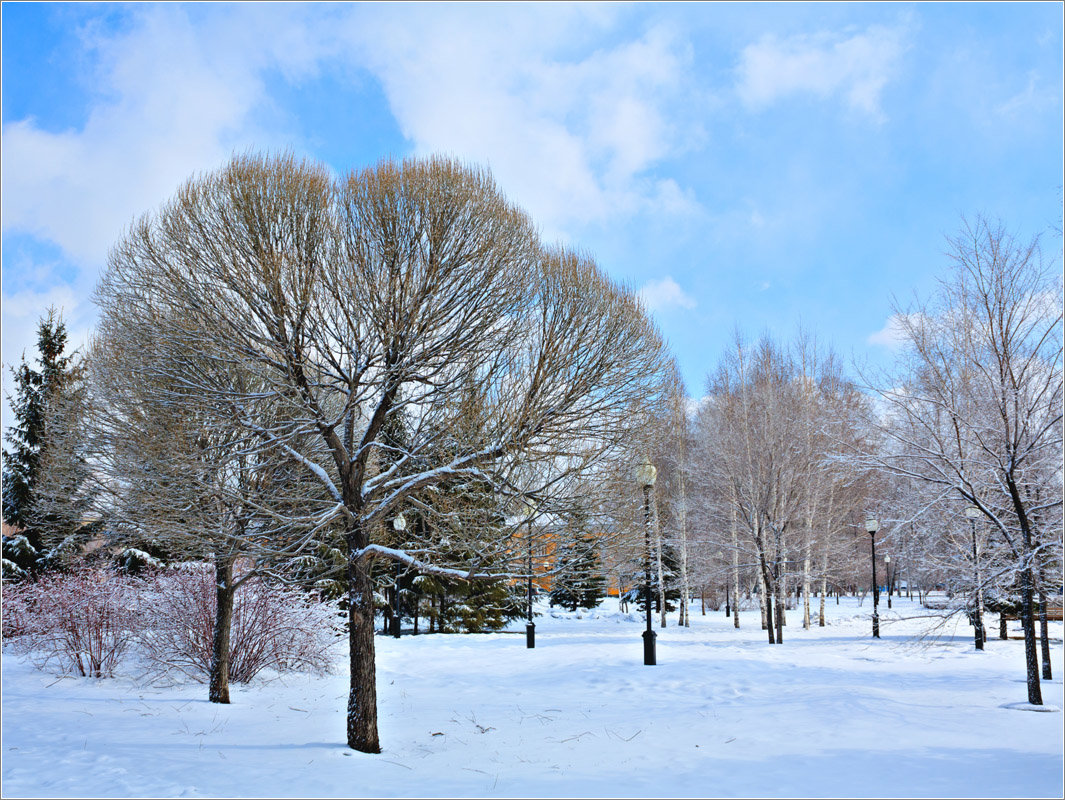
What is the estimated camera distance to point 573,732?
28.6 ft

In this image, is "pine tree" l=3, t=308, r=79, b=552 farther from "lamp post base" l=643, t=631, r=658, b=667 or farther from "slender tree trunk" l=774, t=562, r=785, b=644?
"slender tree trunk" l=774, t=562, r=785, b=644

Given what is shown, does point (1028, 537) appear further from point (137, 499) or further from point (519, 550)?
point (137, 499)

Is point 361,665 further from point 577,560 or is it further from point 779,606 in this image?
point 779,606

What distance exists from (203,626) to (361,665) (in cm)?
593

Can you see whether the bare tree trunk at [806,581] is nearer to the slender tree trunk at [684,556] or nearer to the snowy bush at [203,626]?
the slender tree trunk at [684,556]

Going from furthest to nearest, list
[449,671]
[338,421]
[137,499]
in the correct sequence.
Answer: [449,671], [137,499], [338,421]

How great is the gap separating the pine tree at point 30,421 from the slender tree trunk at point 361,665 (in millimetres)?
16014

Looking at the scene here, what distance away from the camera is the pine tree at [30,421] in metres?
20.2

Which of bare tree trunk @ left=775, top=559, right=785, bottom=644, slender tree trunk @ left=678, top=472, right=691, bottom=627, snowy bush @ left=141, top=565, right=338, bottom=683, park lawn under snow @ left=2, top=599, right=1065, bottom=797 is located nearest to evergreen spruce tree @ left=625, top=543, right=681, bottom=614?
slender tree trunk @ left=678, top=472, right=691, bottom=627

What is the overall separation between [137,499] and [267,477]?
67.1 inches

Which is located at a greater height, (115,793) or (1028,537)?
(1028,537)

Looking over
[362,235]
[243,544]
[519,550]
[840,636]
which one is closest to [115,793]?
[243,544]

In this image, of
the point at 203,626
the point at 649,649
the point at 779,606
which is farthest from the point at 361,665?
the point at 779,606

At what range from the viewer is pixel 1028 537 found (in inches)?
343
